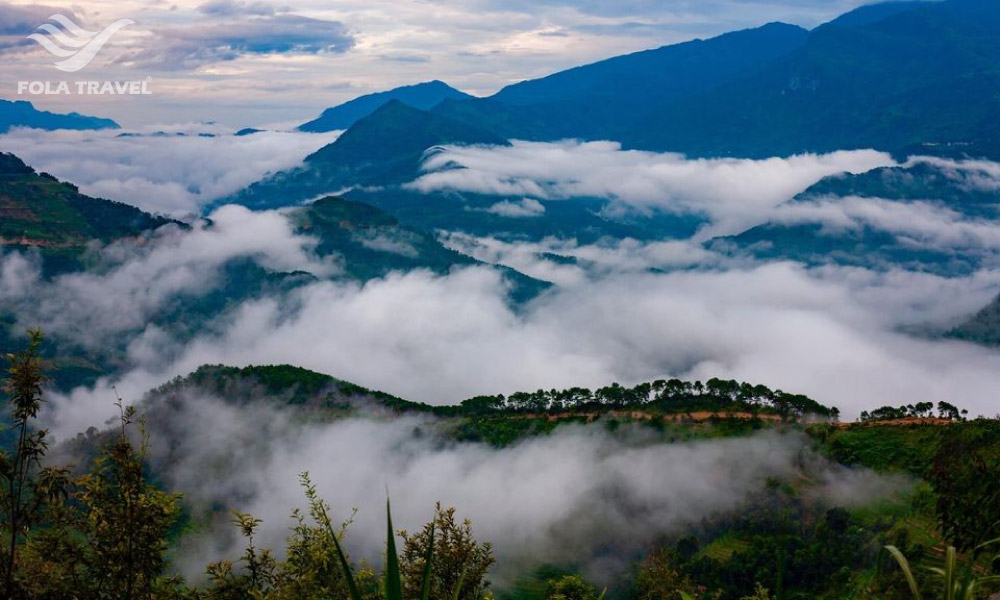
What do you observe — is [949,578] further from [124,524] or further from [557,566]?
[557,566]

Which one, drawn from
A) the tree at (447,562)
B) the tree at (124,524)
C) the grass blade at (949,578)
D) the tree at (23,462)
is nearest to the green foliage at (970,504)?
the grass blade at (949,578)

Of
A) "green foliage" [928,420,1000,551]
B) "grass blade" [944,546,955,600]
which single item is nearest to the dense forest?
"grass blade" [944,546,955,600]

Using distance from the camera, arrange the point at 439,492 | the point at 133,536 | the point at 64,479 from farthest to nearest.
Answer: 1. the point at 439,492
2. the point at 133,536
3. the point at 64,479

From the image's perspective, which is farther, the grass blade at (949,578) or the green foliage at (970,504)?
the green foliage at (970,504)

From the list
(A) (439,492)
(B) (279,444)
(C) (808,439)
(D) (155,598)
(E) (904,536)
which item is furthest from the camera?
(B) (279,444)

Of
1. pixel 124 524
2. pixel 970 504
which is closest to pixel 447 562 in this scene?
pixel 124 524

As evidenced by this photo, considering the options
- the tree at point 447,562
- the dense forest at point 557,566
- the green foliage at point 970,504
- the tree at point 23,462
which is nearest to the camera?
the tree at point 23,462

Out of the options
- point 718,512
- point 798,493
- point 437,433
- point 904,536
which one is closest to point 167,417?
point 437,433

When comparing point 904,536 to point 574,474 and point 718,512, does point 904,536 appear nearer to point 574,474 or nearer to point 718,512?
point 718,512

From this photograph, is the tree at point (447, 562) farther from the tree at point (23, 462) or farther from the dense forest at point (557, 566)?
the tree at point (23, 462)
